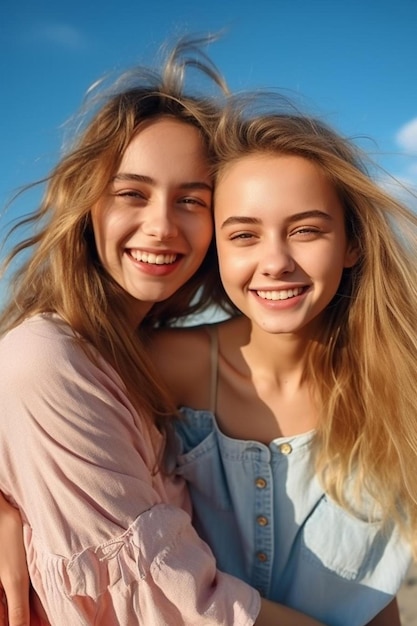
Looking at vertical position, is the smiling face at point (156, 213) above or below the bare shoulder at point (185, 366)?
above

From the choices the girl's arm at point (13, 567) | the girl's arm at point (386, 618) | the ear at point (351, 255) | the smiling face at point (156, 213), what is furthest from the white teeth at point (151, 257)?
the girl's arm at point (386, 618)

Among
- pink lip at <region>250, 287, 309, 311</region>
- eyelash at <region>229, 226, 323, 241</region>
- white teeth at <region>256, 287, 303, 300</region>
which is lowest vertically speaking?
pink lip at <region>250, 287, 309, 311</region>

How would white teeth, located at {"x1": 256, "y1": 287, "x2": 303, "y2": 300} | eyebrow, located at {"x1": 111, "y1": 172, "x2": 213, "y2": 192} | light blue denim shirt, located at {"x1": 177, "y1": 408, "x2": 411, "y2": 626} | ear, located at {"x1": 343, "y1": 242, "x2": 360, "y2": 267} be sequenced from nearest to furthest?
eyebrow, located at {"x1": 111, "y1": 172, "x2": 213, "y2": 192} < white teeth, located at {"x1": 256, "y1": 287, "x2": 303, "y2": 300} < light blue denim shirt, located at {"x1": 177, "y1": 408, "x2": 411, "y2": 626} < ear, located at {"x1": 343, "y1": 242, "x2": 360, "y2": 267}

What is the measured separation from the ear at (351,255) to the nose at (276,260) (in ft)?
1.19

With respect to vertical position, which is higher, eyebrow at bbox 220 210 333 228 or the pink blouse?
eyebrow at bbox 220 210 333 228

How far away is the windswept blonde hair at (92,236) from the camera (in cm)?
256

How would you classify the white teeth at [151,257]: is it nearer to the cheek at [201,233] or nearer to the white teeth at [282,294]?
the cheek at [201,233]

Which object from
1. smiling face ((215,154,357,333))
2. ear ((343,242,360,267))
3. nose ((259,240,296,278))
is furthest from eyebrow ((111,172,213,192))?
ear ((343,242,360,267))

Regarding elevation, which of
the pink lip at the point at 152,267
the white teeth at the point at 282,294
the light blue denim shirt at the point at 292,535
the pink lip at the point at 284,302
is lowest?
the light blue denim shirt at the point at 292,535

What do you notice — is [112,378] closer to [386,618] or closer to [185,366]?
[185,366]

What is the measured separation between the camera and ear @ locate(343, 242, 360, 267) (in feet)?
9.30

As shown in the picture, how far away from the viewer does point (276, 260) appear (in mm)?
2533

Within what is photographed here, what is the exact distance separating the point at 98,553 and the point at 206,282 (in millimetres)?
1416

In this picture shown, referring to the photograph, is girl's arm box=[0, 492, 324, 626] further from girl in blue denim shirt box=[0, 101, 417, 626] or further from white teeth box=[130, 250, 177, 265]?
white teeth box=[130, 250, 177, 265]
